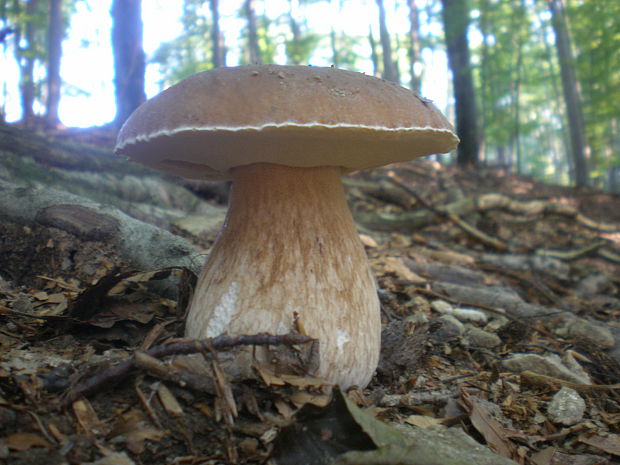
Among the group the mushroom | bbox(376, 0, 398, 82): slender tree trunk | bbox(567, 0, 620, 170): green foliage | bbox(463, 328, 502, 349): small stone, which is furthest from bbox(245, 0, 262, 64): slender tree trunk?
bbox(463, 328, 502, 349): small stone

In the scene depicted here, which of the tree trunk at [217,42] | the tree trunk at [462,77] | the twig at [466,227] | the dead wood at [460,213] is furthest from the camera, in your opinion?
the tree trunk at [217,42]

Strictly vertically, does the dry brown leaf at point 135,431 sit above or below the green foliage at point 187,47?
below

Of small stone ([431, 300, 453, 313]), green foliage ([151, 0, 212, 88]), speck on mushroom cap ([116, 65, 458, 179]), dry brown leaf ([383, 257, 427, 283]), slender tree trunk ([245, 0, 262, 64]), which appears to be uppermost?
green foliage ([151, 0, 212, 88])

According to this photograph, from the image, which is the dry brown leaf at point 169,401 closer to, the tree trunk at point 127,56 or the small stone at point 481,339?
the small stone at point 481,339

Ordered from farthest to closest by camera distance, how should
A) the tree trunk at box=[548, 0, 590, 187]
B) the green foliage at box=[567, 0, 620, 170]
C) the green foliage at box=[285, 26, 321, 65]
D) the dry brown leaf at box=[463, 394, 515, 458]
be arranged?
1. the green foliage at box=[285, 26, 321, 65]
2. the tree trunk at box=[548, 0, 590, 187]
3. the green foliage at box=[567, 0, 620, 170]
4. the dry brown leaf at box=[463, 394, 515, 458]

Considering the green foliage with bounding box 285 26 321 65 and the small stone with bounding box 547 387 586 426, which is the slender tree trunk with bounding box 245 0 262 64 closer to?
the green foliage with bounding box 285 26 321 65

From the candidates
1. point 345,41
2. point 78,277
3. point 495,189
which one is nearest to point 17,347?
point 78,277

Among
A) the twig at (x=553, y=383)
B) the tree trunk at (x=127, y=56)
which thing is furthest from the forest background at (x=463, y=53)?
the twig at (x=553, y=383)
